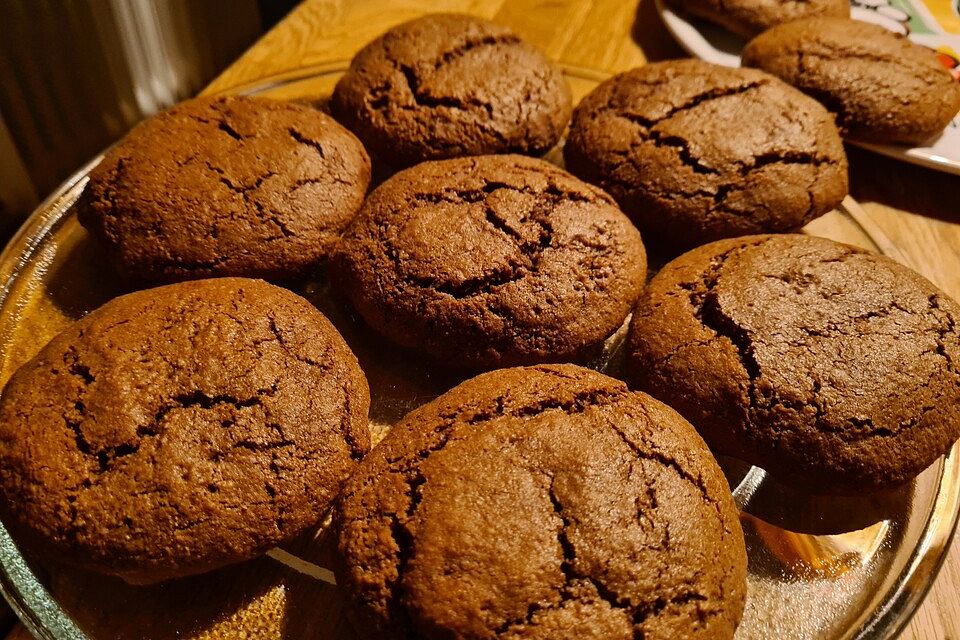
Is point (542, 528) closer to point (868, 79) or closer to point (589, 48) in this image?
point (868, 79)

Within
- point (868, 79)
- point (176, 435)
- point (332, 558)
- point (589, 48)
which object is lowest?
point (332, 558)

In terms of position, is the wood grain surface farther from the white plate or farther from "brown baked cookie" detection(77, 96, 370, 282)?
"brown baked cookie" detection(77, 96, 370, 282)

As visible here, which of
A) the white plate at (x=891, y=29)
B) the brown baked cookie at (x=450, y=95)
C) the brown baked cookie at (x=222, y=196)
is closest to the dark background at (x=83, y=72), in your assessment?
the brown baked cookie at (x=222, y=196)

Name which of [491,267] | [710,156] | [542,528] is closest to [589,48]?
[710,156]

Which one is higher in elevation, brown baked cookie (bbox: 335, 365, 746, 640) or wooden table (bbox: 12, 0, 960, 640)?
wooden table (bbox: 12, 0, 960, 640)

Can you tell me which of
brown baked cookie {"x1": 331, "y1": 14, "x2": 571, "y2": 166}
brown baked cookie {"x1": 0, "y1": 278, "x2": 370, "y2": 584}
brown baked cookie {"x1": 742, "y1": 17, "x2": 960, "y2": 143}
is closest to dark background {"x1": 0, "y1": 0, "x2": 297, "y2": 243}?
brown baked cookie {"x1": 331, "y1": 14, "x2": 571, "y2": 166}

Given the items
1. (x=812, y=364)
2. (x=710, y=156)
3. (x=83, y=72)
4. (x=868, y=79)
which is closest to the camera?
(x=812, y=364)

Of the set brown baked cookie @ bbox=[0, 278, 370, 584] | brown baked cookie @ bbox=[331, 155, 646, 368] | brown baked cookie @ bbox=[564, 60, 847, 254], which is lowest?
brown baked cookie @ bbox=[0, 278, 370, 584]

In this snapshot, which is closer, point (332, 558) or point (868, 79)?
point (332, 558)
